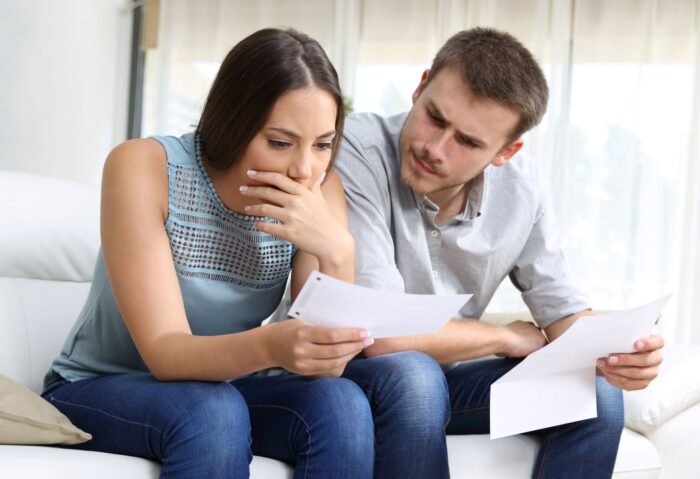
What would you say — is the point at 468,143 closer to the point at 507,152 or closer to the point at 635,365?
the point at 507,152

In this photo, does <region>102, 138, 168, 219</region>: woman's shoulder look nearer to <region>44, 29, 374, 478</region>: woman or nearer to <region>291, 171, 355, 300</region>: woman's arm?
<region>44, 29, 374, 478</region>: woman

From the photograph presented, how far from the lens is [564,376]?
1.50 m

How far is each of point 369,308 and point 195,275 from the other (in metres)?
0.38

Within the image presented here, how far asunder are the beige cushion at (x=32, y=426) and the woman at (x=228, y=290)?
4 centimetres

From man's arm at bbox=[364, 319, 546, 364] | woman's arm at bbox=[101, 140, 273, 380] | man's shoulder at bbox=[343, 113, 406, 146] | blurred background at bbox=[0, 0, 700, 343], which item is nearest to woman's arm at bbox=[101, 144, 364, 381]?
woman's arm at bbox=[101, 140, 273, 380]

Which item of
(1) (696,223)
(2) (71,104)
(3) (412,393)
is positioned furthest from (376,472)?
(1) (696,223)

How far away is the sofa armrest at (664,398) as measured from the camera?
1792 millimetres

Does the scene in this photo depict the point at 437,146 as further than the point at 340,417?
Yes

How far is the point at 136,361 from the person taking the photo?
4.68 ft

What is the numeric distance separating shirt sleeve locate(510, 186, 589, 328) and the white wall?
2588 millimetres

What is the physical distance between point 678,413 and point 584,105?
2890mm

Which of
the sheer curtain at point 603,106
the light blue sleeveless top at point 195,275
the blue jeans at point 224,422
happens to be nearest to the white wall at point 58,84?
the sheer curtain at point 603,106

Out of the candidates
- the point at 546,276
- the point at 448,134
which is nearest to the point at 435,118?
the point at 448,134

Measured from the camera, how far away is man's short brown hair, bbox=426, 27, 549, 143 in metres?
1.66
